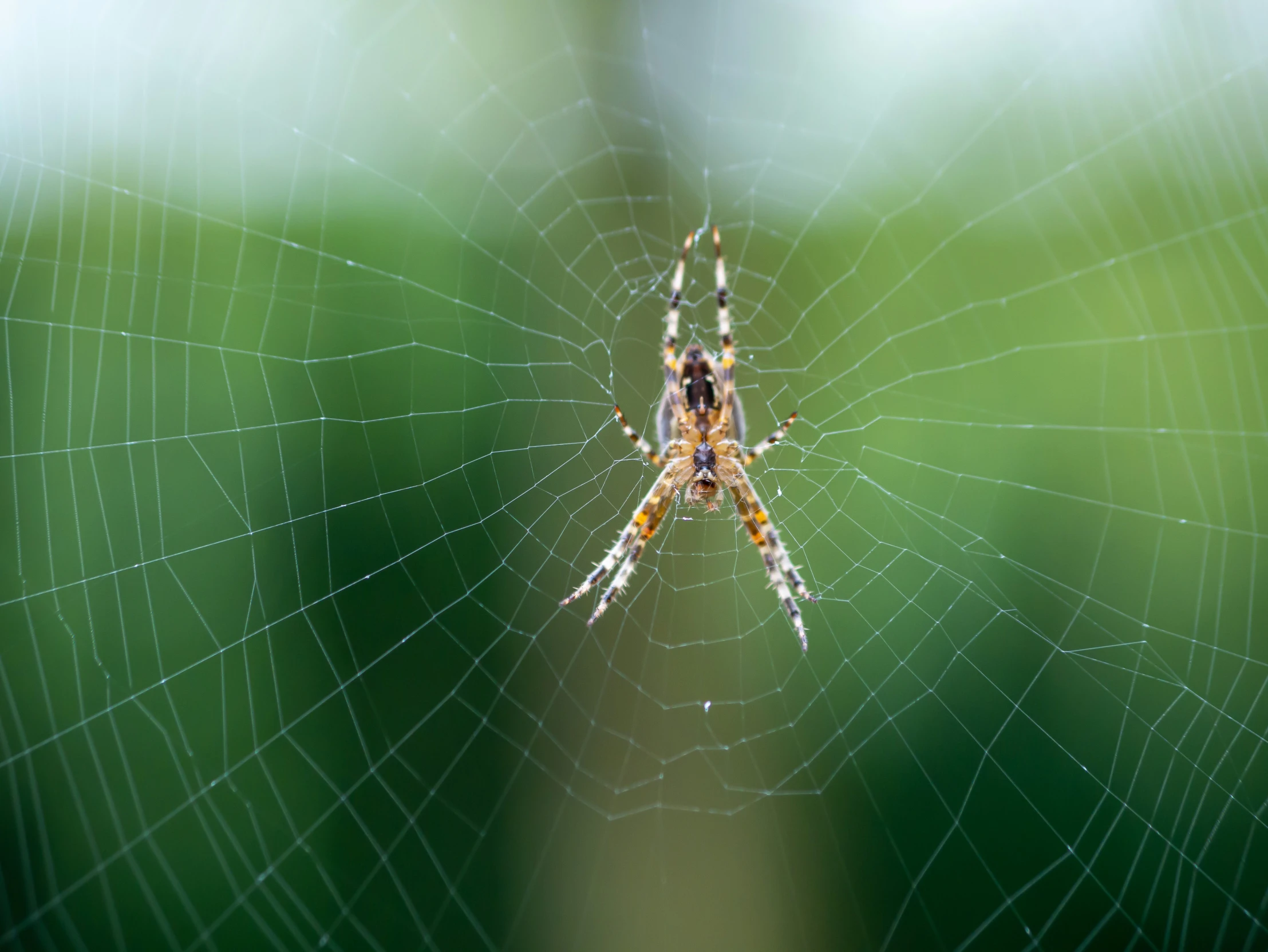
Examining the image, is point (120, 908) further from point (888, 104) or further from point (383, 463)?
point (888, 104)

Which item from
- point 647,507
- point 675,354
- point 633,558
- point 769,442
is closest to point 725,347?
point 675,354

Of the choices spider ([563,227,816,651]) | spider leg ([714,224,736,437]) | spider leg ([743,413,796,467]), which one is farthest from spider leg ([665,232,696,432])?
spider leg ([743,413,796,467])

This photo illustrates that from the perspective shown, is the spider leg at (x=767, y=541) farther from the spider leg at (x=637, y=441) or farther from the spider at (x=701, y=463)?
the spider leg at (x=637, y=441)

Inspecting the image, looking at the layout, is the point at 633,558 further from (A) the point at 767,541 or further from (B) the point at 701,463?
(A) the point at 767,541

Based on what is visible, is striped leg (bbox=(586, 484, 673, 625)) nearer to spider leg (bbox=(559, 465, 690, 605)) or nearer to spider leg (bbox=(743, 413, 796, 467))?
spider leg (bbox=(559, 465, 690, 605))

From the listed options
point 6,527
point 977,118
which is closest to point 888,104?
point 977,118

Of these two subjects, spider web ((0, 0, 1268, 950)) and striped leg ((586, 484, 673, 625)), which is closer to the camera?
striped leg ((586, 484, 673, 625))

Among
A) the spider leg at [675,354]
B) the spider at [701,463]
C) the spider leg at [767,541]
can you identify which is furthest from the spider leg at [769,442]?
the spider leg at [675,354]
